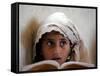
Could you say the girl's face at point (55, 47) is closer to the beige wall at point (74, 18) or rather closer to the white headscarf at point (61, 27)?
the white headscarf at point (61, 27)

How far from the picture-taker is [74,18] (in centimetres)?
216

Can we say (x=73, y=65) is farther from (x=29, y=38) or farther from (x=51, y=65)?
(x=29, y=38)

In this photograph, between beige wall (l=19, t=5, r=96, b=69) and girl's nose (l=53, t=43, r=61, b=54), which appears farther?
girl's nose (l=53, t=43, r=61, b=54)

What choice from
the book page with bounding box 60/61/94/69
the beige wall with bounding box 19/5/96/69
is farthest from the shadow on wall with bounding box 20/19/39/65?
the book page with bounding box 60/61/94/69

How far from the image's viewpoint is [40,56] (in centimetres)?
205

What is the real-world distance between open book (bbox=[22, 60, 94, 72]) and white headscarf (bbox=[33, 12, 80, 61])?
0.06m

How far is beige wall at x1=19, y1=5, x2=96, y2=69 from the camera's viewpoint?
1.98 m

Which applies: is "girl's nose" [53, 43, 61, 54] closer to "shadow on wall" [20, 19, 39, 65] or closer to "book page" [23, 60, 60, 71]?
"book page" [23, 60, 60, 71]

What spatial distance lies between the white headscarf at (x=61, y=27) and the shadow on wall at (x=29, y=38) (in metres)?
0.04

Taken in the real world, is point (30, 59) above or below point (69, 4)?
below

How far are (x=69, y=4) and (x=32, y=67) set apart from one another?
64 cm

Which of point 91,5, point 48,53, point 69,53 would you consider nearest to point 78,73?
point 69,53

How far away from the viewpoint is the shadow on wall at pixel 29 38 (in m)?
1.99

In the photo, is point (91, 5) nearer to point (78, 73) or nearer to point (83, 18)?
point (83, 18)
